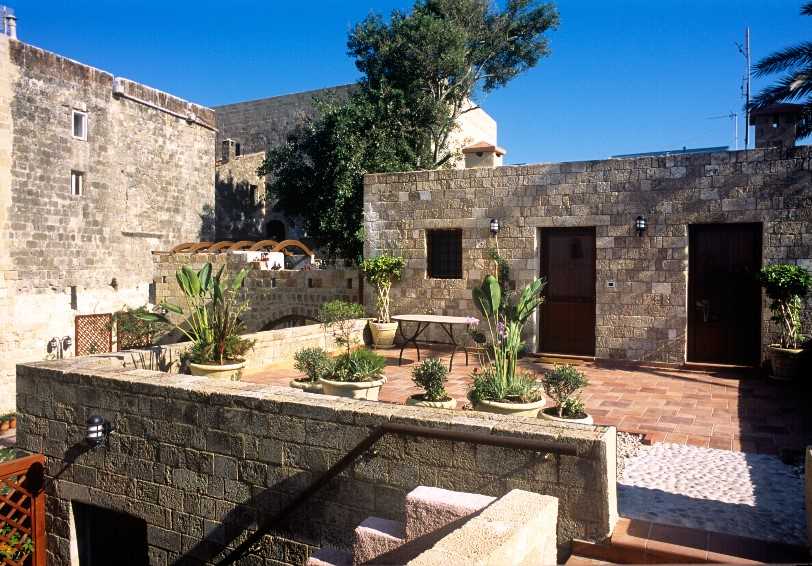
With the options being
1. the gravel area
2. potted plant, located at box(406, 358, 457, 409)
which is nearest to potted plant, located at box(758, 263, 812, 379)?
the gravel area

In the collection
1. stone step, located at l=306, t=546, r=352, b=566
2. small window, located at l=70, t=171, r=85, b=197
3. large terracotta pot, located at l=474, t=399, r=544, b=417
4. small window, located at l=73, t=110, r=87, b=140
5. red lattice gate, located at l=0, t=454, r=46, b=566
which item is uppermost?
small window, located at l=73, t=110, r=87, b=140

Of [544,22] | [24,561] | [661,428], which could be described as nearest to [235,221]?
[544,22]

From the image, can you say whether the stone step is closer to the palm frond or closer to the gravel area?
the gravel area

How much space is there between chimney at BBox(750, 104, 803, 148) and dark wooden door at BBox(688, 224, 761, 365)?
91.1 inches

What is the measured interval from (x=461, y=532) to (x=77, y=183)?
17080 mm

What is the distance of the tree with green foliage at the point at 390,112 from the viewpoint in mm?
17141

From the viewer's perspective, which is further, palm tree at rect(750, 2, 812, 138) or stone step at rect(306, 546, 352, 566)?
palm tree at rect(750, 2, 812, 138)

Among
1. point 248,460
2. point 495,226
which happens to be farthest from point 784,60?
point 248,460

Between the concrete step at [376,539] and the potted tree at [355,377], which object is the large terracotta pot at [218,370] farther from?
the concrete step at [376,539]

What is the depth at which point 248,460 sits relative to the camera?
5117mm

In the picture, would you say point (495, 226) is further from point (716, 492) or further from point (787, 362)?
point (716, 492)

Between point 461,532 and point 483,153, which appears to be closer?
point 461,532

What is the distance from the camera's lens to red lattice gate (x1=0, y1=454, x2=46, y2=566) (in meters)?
6.18

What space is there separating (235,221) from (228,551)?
20443 mm
